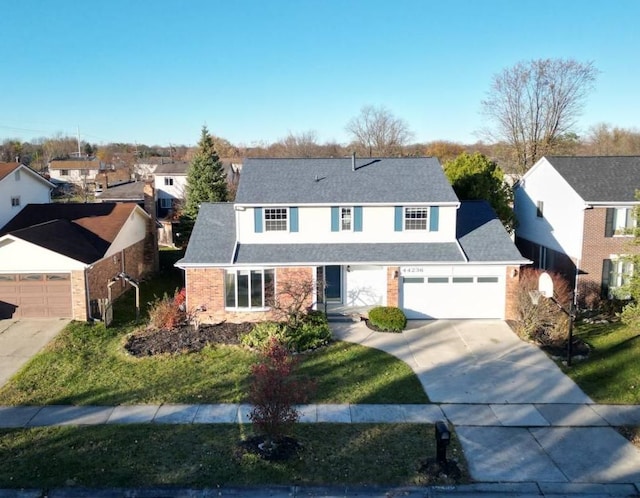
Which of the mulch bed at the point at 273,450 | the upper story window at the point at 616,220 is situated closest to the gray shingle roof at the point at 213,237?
the mulch bed at the point at 273,450

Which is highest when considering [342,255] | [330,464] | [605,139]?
[605,139]

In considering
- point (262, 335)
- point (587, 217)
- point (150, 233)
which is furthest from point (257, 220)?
point (587, 217)

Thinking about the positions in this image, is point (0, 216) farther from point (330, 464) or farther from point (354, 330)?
point (330, 464)

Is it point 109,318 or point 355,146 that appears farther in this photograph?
point 355,146

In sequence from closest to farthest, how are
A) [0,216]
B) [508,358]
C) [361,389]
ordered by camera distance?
[361,389] < [508,358] < [0,216]

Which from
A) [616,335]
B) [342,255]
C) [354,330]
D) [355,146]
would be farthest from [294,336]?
[355,146]

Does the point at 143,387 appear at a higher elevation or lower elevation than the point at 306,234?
lower

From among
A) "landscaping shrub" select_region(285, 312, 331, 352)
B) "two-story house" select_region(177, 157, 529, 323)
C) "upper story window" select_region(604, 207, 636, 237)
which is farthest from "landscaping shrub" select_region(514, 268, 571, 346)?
"landscaping shrub" select_region(285, 312, 331, 352)
